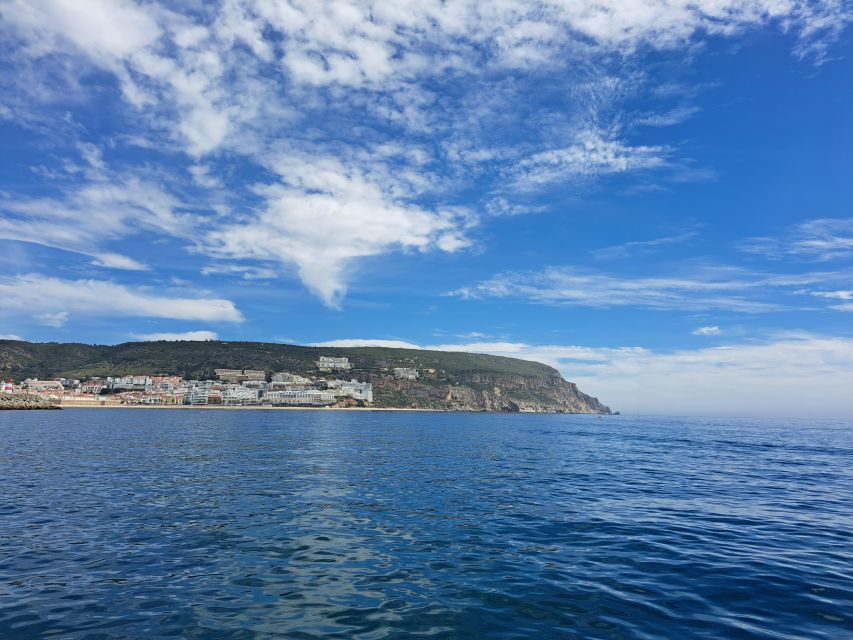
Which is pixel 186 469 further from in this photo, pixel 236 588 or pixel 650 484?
pixel 650 484

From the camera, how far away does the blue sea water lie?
520 inches

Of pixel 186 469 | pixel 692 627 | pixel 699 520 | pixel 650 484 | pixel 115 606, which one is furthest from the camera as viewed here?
pixel 186 469

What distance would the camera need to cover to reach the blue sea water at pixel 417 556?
43.3 ft

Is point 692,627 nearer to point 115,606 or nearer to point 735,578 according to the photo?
point 735,578

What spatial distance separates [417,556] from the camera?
62.0ft

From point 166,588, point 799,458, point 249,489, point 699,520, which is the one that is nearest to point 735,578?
point 699,520

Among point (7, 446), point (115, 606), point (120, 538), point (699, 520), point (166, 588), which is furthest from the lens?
point (7, 446)

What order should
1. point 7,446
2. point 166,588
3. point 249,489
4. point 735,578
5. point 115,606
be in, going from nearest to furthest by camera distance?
point 115,606 < point 166,588 < point 735,578 < point 249,489 < point 7,446

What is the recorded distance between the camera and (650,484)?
38.2 metres

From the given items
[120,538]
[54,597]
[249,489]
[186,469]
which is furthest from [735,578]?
[186,469]

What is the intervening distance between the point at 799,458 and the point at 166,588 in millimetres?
70469

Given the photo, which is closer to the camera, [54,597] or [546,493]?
[54,597]

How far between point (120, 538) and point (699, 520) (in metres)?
27.8

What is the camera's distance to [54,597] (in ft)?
47.4
